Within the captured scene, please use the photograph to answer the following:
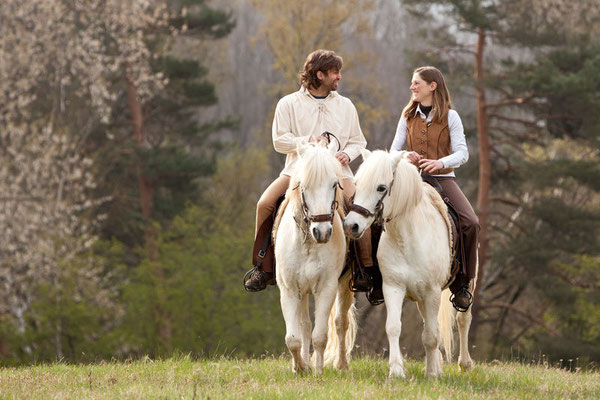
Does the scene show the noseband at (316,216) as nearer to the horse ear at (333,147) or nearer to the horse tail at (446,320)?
the horse ear at (333,147)

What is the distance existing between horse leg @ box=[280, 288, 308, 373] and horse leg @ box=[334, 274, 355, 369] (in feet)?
3.71

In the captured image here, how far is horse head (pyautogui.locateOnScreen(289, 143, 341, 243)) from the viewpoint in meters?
6.22

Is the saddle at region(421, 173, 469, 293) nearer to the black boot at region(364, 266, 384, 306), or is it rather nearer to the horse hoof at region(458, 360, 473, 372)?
the black boot at region(364, 266, 384, 306)

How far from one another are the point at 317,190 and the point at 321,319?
134cm

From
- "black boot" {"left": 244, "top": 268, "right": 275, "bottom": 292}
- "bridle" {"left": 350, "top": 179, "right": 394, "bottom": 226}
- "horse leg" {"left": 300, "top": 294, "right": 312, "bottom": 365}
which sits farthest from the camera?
"black boot" {"left": 244, "top": 268, "right": 275, "bottom": 292}

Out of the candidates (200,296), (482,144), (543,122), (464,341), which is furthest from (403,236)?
(200,296)

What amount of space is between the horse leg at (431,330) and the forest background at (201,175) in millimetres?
13260

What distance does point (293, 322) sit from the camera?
22.6 ft

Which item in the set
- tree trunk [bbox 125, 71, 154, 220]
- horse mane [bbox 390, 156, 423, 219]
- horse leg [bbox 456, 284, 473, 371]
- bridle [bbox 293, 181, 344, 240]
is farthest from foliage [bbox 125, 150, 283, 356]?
horse mane [bbox 390, 156, 423, 219]

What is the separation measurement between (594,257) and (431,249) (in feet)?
64.5

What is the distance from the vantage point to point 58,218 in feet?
79.3

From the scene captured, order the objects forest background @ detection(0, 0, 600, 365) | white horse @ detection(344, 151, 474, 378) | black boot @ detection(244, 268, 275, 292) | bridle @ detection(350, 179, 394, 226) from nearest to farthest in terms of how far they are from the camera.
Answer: bridle @ detection(350, 179, 394, 226)
white horse @ detection(344, 151, 474, 378)
black boot @ detection(244, 268, 275, 292)
forest background @ detection(0, 0, 600, 365)

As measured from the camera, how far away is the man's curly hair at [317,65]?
24.8 feet

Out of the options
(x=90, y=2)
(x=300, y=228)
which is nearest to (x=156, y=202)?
(x=90, y=2)
